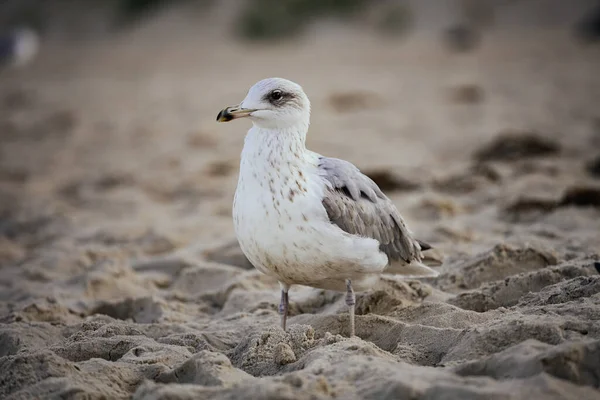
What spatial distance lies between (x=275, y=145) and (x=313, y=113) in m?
7.57

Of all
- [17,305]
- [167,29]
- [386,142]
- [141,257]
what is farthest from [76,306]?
[167,29]

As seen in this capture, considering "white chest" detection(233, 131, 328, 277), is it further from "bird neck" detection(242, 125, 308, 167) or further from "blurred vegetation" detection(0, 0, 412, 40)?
"blurred vegetation" detection(0, 0, 412, 40)

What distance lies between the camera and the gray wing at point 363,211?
163 inches

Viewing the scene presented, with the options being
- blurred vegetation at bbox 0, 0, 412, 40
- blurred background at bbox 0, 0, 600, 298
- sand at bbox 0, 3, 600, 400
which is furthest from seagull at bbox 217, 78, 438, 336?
blurred vegetation at bbox 0, 0, 412, 40

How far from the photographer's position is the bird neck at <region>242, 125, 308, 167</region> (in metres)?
4.11

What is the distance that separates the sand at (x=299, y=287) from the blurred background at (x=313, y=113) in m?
0.05

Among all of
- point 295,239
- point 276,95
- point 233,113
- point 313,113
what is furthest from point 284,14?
point 295,239

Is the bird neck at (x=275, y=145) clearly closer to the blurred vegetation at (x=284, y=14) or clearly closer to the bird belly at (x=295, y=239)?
the bird belly at (x=295, y=239)

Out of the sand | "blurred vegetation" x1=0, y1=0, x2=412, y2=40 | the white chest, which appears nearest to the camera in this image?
the sand

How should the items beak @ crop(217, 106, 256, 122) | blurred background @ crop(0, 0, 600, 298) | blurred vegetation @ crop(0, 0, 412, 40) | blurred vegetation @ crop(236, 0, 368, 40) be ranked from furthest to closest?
blurred vegetation @ crop(0, 0, 412, 40), blurred vegetation @ crop(236, 0, 368, 40), blurred background @ crop(0, 0, 600, 298), beak @ crop(217, 106, 256, 122)

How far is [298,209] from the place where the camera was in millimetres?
3971

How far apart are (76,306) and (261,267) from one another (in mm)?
1575

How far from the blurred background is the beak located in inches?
75.6

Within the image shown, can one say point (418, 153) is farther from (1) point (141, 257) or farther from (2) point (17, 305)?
(2) point (17, 305)
